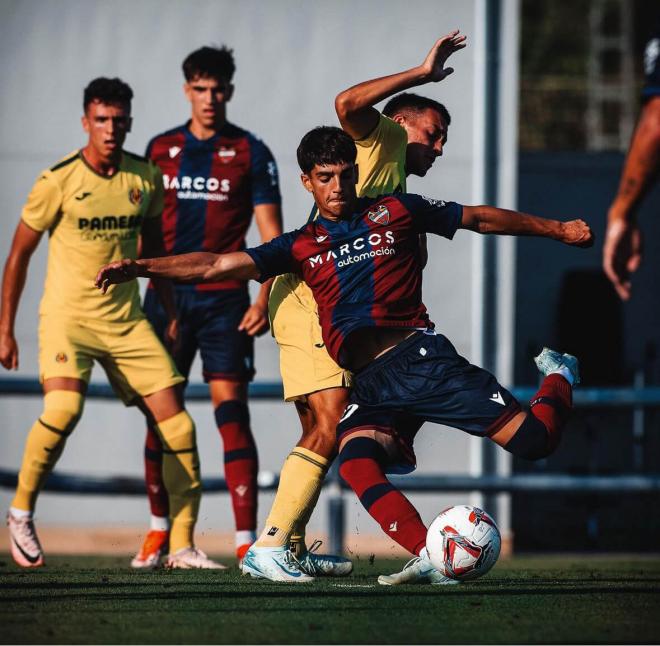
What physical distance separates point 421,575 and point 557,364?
1138 mm

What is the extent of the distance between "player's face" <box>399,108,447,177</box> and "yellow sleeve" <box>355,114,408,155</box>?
182 mm

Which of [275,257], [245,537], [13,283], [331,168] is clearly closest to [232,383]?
[245,537]

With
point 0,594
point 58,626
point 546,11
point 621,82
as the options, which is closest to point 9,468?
point 0,594

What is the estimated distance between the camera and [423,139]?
631cm

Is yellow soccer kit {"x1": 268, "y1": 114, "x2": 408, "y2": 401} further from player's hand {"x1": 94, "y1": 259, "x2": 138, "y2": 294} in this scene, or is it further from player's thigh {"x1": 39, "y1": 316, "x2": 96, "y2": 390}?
player's thigh {"x1": 39, "y1": 316, "x2": 96, "y2": 390}

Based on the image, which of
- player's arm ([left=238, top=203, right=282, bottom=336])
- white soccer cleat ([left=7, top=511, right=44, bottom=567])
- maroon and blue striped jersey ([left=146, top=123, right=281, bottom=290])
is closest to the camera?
white soccer cleat ([left=7, top=511, right=44, bottom=567])

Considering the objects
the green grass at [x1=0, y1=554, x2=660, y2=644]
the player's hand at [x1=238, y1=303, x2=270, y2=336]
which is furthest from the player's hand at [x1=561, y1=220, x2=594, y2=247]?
the player's hand at [x1=238, y1=303, x2=270, y2=336]

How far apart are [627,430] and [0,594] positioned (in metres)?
8.69

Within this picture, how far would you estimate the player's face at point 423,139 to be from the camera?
631 centimetres

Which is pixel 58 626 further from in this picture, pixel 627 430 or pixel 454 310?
pixel 627 430

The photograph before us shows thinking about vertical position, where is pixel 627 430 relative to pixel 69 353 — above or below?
below

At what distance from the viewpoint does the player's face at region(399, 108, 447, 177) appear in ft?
20.7

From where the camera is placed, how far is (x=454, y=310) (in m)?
9.97

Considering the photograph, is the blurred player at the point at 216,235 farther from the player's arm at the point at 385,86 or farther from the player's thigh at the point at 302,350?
the player's arm at the point at 385,86
